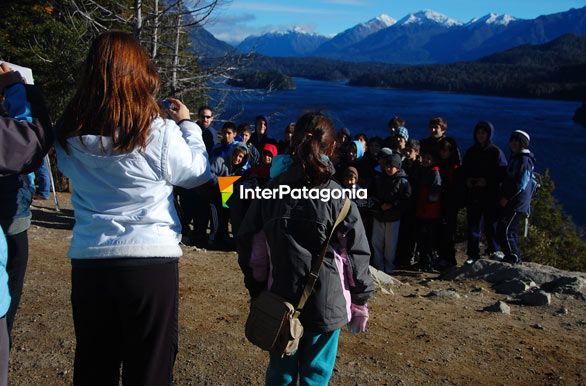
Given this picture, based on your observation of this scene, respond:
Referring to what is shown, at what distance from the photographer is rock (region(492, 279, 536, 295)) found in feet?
22.8

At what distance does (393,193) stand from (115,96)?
574 cm

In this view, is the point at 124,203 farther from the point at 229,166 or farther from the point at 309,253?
the point at 229,166

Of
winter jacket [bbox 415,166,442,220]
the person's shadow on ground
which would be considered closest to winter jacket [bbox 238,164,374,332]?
winter jacket [bbox 415,166,442,220]

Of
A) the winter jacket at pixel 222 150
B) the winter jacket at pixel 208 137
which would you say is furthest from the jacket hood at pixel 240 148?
the winter jacket at pixel 208 137

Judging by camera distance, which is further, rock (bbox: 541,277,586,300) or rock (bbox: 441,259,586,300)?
rock (bbox: 441,259,586,300)

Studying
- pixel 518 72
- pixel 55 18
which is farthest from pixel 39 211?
pixel 518 72

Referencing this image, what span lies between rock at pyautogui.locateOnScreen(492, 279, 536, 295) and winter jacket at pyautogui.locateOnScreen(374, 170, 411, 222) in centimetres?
158

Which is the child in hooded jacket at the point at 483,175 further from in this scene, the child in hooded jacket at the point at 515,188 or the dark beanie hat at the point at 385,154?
the dark beanie hat at the point at 385,154

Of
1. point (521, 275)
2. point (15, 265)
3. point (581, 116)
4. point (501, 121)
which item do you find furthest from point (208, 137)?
point (581, 116)

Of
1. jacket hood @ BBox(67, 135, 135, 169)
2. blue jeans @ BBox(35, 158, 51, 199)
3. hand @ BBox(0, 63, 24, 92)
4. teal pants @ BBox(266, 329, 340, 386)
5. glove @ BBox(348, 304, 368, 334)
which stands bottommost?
teal pants @ BBox(266, 329, 340, 386)

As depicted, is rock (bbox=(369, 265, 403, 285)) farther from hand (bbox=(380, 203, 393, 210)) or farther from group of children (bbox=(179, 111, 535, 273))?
hand (bbox=(380, 203, 393, 210))

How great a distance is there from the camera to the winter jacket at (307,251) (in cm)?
263

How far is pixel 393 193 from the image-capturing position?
7.50 m

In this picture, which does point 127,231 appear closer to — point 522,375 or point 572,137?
point 522,375
